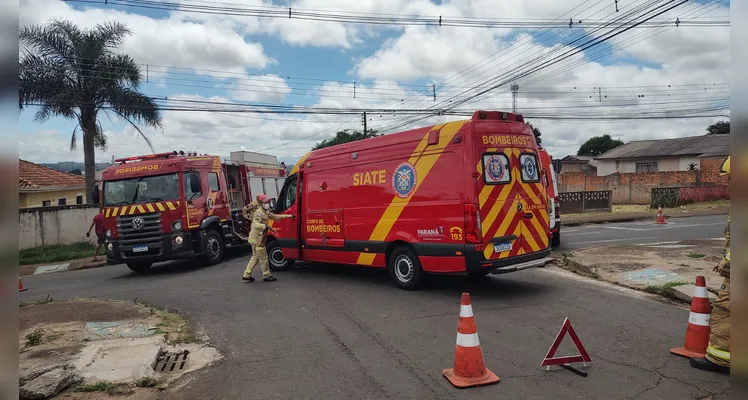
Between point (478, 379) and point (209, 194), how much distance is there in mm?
10553

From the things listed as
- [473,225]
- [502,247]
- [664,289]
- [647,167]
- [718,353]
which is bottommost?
[664,289]

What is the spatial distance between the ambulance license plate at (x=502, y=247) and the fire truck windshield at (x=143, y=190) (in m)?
8.22

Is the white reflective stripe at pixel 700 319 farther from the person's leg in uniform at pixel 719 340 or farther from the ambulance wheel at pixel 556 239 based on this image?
the ambulance wheel at pixel 556 239

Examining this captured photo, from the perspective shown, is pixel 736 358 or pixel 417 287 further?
pixel 417 287

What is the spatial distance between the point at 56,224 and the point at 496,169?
18.3m

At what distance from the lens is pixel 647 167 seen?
47.7 m

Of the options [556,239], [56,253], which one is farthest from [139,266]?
[556,239]

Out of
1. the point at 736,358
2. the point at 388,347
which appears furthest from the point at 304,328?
the point at 736,358

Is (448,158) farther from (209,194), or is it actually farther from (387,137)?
(209,194)

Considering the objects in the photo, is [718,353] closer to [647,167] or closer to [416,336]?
[416,336]

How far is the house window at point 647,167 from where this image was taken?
154 ft

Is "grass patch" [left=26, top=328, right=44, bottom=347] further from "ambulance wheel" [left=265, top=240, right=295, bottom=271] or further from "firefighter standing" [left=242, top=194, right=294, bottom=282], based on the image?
"ambulance wheel" [left=265, top=240, right=295, bottom=271]

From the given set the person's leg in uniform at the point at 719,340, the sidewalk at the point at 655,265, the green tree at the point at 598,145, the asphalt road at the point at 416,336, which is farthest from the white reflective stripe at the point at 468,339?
the green tree at the point at 598,145

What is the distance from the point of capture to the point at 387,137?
343 inches
